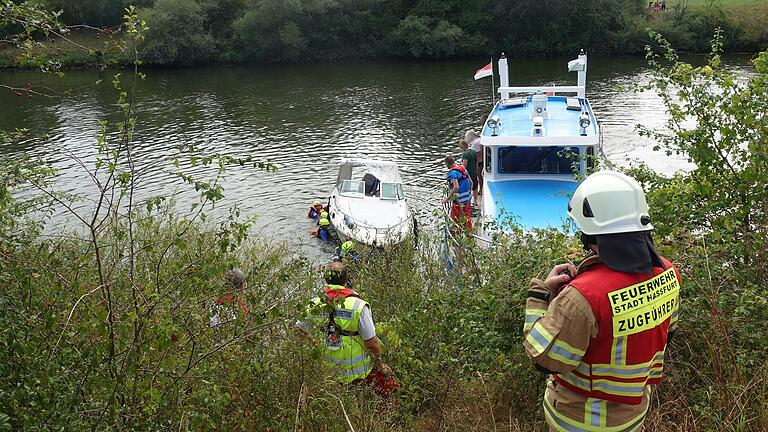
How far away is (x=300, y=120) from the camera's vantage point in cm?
2889

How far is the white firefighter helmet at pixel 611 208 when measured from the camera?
9.80 ft

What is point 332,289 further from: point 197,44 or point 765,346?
point 197,44

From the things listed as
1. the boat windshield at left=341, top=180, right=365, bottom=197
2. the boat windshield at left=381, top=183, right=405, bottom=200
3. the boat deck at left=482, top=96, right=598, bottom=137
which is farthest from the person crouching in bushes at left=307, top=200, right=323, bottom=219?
the boat deck at left=482, top=96, right=598, bottom=137

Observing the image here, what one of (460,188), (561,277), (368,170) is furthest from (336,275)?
(368,170)

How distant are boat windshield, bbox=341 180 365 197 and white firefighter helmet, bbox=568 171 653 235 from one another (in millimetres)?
12697

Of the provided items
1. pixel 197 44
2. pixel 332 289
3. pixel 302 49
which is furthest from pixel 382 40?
pixel 332 289

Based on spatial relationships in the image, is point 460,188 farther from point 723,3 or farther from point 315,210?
point 723,3

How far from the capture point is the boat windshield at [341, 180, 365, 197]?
1584 cm

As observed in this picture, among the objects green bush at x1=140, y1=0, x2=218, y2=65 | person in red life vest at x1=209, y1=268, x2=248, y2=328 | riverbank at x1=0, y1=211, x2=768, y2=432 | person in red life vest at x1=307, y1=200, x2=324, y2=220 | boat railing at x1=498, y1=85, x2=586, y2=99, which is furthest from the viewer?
green bush at x1=140, y1=0, x2=218, y2=65

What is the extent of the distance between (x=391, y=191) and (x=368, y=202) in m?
0.65

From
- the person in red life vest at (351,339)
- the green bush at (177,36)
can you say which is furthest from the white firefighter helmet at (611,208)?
the green bush at (177,36)

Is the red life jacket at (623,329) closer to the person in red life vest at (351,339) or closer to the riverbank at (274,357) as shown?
the riverbank at (274,357)

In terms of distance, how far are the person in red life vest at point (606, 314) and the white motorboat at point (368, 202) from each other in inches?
402

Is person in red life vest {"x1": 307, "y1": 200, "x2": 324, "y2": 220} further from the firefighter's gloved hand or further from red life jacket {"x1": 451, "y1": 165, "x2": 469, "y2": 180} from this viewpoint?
the firefighter's gloved hand
